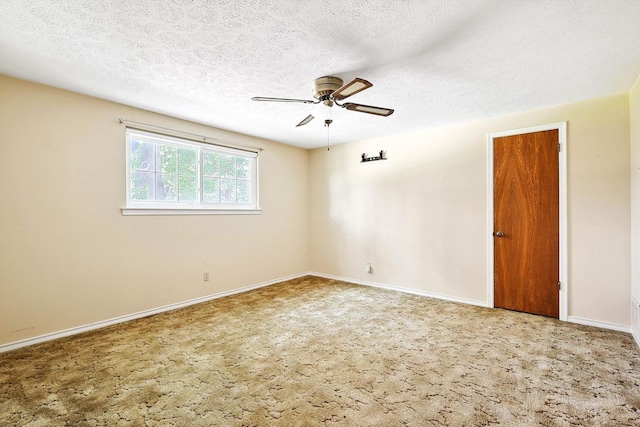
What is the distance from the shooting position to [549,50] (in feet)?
7.04

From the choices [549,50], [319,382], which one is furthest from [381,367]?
[549,50]

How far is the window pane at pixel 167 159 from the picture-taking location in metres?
3.66

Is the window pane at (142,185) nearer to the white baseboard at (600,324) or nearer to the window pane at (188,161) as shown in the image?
the window pane at (188,161)

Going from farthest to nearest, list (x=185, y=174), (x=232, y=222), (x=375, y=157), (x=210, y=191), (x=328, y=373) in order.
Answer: (x=375, y=157), (x=232, y=222), (x=210, y=191), (x=185, y=174), (x=328, y=373)

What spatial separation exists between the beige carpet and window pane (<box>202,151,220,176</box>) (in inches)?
77.0

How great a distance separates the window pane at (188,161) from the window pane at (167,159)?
5cm

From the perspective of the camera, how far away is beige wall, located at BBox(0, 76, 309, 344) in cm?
262

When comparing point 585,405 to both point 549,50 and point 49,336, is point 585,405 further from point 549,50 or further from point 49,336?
point 49,336

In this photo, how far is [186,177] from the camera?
12.9 feet

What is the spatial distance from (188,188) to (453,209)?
141 inches

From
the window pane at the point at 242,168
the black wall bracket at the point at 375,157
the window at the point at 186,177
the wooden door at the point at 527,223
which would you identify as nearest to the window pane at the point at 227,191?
the window at the point at 186,177

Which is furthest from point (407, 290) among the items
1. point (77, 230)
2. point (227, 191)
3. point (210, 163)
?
point (77, 230)

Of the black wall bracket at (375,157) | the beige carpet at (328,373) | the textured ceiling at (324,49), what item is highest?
the textured ceiling at (324,49)

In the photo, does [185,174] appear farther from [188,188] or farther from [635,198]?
[635,198]
